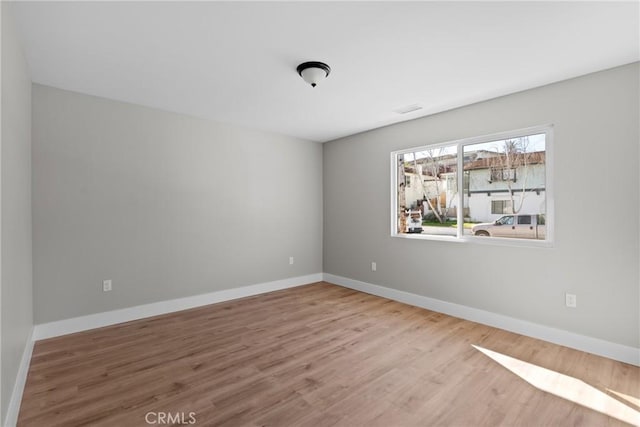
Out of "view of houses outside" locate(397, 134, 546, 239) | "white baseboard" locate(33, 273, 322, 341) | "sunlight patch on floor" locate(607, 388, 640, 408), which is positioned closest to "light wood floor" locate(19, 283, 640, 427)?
"sunlight patch on floor" locate(607, 388, 640, 408)

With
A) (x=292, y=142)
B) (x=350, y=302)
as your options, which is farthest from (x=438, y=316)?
(x=292, y=142)

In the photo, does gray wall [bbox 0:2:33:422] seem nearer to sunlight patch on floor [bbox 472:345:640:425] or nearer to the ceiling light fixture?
the ceiling light fixture

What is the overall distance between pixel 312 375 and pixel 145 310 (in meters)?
2.39

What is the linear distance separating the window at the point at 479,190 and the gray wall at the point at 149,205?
6.47ft

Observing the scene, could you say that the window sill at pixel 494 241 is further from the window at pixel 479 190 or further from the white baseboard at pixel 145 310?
the white baseboard at pixel 145 310

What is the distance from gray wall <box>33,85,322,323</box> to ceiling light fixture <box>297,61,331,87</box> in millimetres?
2110

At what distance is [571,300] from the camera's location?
2.84 meters

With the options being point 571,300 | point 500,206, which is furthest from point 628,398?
point 500,206

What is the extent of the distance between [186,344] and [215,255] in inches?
59.3

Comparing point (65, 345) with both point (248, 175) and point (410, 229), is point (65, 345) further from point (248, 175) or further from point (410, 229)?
point (410, 229)

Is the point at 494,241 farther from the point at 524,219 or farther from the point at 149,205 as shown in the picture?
the point at 149,205

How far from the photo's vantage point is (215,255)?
4.23 meters

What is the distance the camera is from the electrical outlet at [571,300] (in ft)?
9.24

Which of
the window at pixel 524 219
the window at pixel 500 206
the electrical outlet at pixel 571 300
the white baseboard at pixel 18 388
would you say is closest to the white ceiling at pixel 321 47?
the window at pixel 500 206
